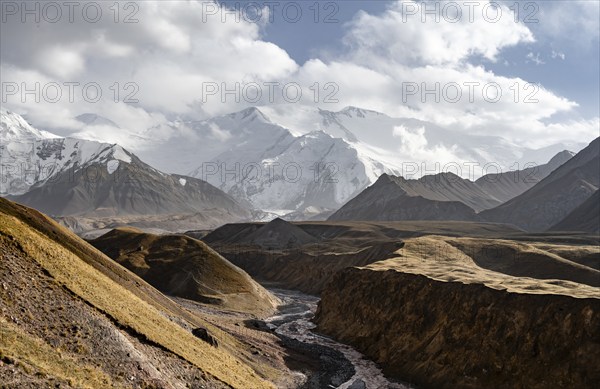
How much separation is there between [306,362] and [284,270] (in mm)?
116398

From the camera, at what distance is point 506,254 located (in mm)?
140750

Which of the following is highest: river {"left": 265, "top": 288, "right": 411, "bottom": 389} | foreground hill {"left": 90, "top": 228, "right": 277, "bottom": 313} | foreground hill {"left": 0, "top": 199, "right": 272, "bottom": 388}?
foreground hill {"left": 0, "top": 199, "right": 272, "bottom": 388}

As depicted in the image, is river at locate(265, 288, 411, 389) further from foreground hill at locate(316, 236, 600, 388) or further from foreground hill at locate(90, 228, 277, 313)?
foreground hill at locate(90, 228, 277, 313)

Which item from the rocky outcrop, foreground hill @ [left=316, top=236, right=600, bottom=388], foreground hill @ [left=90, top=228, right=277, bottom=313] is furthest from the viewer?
foreground hill @ [left=90, top=228, right=277, bottom=313]

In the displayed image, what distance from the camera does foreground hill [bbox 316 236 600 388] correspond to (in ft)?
189

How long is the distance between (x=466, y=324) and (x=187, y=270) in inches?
3036

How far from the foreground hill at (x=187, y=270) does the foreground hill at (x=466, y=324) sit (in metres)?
23.2

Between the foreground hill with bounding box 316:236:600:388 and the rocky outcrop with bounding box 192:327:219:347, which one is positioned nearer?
the foreground hill with bounding box 316:236:600:388

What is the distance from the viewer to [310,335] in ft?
326

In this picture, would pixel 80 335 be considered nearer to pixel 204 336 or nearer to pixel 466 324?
pixel 204 336

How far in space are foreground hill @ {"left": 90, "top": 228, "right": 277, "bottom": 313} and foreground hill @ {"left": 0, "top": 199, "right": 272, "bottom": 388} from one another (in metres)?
65.0

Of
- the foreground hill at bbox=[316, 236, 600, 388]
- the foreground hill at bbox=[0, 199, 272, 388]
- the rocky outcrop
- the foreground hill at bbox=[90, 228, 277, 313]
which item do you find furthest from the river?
the foreground hill at bbox=[0, 199, 272, 388]

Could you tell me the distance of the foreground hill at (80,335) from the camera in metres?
35.2

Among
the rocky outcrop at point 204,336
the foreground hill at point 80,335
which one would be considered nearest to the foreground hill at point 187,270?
the rocky outcrop at point 204,336
